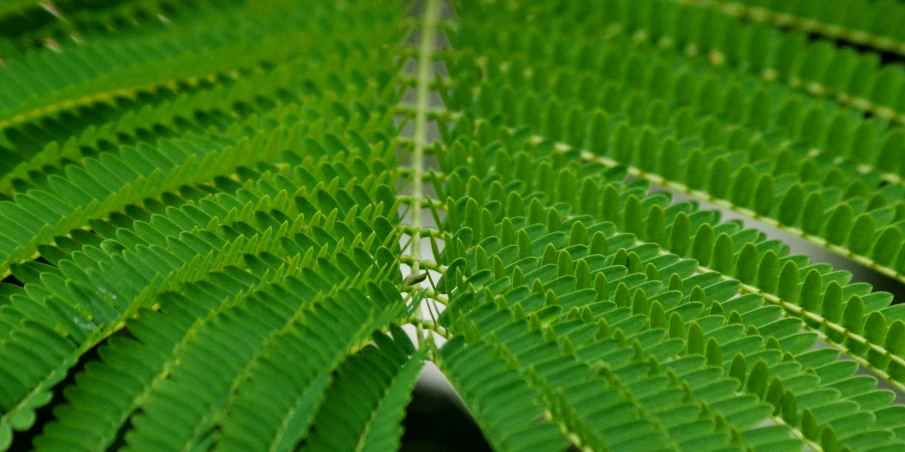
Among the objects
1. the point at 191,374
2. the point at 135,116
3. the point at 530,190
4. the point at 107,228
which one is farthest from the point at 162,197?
the point at 530,190

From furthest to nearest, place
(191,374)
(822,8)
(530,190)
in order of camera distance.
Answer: (822,8)
(530,190)
(191,374)

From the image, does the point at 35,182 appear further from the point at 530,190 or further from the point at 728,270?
the point at 728,270

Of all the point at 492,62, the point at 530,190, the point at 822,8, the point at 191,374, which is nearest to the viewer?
the point at 191,374

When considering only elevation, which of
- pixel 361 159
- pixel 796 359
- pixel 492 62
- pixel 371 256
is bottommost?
pixel 796 359

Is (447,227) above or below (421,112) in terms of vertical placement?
below

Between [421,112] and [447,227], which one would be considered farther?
[421,112]

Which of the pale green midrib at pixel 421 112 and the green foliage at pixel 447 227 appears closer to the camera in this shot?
the green foliage at pixel 447 227
